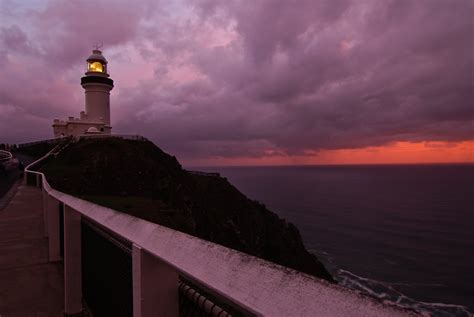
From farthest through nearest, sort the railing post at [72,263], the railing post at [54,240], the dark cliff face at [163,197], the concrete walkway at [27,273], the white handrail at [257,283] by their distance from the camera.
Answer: the dark cliff face at [163,197] < the railing post at [54,240] < the concrete walkway at [27,273] < the railing post at [72,263] < the white handrail at [257,283]

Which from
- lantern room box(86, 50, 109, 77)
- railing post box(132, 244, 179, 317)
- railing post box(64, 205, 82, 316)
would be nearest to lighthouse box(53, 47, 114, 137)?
lantern room box(86, 50, 109, 77)

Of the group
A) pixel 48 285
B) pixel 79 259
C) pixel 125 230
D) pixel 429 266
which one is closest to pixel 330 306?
pixel 125 230

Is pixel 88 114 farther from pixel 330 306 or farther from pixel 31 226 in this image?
pixel 330 306

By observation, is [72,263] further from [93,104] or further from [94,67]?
[94,67]

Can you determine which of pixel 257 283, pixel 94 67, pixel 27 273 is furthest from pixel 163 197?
pixel 94 67

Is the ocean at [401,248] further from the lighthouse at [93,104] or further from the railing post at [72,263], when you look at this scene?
the lighthouse at [93,104]

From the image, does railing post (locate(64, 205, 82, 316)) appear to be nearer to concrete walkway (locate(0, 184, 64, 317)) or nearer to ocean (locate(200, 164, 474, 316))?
concrete walkway (locate(0, 184, 64, 317))

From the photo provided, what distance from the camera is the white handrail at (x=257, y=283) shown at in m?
0.99

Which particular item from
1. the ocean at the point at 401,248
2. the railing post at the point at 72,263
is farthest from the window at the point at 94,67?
the railing post at the point at 72,263

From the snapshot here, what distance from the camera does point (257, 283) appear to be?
1236 millimetres

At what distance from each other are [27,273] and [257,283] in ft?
20.9

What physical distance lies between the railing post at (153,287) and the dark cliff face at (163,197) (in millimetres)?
12387

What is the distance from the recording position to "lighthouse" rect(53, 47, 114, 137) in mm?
44969

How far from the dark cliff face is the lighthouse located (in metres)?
12.8
